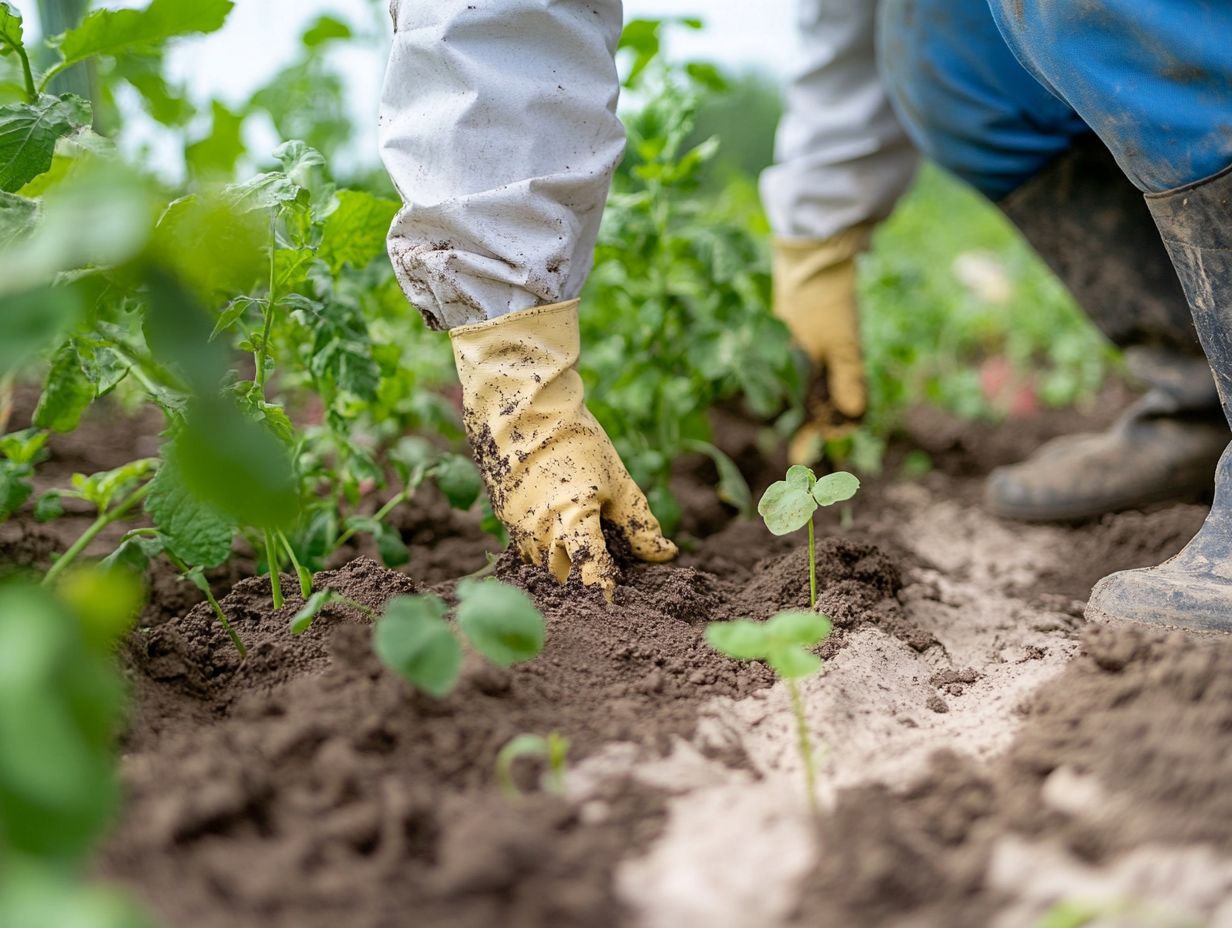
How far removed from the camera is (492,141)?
59.7 inches

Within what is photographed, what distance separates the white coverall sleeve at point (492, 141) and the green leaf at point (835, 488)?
1.62 feet

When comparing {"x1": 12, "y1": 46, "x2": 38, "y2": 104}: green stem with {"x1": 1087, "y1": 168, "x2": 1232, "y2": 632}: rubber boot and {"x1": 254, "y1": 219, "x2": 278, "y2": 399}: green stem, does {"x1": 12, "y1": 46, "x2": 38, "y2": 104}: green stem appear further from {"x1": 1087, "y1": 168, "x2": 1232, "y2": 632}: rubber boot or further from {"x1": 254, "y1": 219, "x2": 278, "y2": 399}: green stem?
{"x1": 1087, "y1": 168, "x2": 1232, "y2": 632}: rubber boot

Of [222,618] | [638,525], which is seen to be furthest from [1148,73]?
[222,618]

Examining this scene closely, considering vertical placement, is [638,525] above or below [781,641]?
below

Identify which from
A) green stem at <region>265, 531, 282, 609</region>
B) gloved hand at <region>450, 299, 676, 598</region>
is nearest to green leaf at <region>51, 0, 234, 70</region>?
gloved hand at <region>450, 299, 676, 598</region>

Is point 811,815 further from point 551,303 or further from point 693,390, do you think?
point 693,390

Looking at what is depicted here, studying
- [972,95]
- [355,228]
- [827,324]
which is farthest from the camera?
[827,324]

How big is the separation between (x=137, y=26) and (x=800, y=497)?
1.08 meters

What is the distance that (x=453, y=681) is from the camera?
1.03m

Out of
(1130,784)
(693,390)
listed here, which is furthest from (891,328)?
(1130,784)

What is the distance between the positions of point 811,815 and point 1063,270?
1658 mm

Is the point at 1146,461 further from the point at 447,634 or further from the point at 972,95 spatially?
the point at 447,634

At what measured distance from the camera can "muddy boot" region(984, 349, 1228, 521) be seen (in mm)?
2312

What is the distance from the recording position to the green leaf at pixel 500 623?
1065 mm
